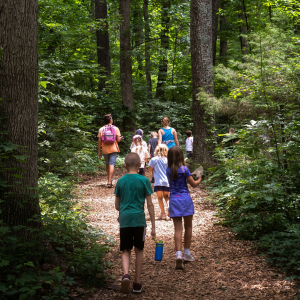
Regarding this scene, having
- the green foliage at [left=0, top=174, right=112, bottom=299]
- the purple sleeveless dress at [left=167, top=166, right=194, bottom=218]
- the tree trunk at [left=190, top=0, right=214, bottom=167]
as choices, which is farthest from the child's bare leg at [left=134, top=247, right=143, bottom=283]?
the tree trunk at [left=190, top=0, right=214, bottom=167]

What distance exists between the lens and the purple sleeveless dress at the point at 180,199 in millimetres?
4703

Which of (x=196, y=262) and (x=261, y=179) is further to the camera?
(x=261, y=179)

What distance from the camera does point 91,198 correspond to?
892 centimetres

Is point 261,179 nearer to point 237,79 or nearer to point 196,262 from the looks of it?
point 196,262

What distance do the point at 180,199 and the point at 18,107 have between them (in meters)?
2.62

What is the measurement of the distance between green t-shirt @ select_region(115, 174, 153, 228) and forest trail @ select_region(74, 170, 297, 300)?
895mm

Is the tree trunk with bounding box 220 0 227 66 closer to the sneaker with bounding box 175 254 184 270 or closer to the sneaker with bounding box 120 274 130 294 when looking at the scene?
the sneaker with bounding box 175 254 184 270

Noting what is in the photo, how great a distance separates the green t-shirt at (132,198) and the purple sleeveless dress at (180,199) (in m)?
0.98

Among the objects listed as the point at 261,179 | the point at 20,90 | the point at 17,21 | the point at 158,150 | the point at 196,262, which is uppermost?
the point at 17,21

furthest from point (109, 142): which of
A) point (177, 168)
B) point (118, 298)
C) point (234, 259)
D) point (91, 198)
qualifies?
point (118, 298)

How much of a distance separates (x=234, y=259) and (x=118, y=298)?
81.1 inches

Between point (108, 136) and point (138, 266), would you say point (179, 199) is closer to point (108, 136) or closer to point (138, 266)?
point (138, 266)

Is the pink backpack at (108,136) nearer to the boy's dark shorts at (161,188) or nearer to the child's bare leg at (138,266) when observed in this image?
the boy's dark shorts at (161,188)

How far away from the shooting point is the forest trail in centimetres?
377
